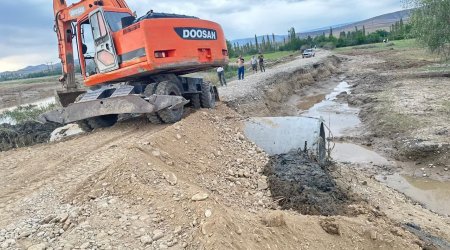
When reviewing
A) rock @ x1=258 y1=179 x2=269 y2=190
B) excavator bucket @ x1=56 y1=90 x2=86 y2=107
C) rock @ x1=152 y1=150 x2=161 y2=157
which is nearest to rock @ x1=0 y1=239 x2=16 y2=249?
rock @ x1=152 y1=150 x2=161 y2=157

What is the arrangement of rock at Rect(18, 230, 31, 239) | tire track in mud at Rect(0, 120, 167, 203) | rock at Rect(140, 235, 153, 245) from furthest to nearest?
1. tire track in mud at Rect(0, 120, 167, 203)
2. rock at Rect(18, 230, 31, 239)
3. rock at Rect(140, 235, 153, 245)

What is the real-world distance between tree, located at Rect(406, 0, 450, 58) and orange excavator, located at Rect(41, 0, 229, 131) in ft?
47.0

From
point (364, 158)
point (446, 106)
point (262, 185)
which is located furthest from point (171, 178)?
point (446, 106)

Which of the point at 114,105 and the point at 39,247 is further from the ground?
the point at 114,105

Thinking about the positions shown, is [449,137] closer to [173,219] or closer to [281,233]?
[281,233]

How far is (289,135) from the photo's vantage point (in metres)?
8.05

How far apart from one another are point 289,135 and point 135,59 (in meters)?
3.35

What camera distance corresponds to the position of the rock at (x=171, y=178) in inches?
202

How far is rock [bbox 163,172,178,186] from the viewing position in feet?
16.8

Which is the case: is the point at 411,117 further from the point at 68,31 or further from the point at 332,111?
the point at 68,31

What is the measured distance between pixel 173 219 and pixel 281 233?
3.81 ft

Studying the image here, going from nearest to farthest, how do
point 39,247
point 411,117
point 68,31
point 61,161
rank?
point 39,247 < point 61,161 < point 68,31 < point 411,117

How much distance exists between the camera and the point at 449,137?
10805mm

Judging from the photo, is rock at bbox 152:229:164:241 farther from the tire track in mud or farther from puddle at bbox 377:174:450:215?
puddle at bbox 377:174:450:215
